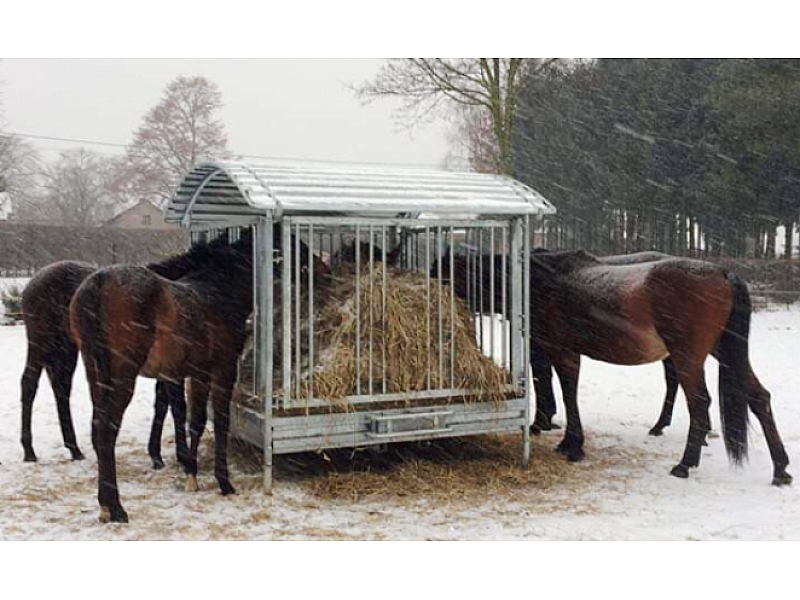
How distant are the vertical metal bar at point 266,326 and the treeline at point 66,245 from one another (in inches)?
587

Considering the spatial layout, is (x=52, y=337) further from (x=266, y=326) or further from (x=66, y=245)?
(x=66, y=245)

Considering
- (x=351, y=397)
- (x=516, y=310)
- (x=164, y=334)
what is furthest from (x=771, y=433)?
(x=164, y=334)

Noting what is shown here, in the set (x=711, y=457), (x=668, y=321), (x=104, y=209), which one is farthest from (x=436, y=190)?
(x=104, y=209)

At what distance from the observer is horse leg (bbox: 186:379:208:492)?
5387mm

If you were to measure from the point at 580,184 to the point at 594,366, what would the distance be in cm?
1224

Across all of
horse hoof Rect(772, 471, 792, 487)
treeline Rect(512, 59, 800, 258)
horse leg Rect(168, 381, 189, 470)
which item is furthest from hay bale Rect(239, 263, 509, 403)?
treeline Rect(512, 59, 800, 258)

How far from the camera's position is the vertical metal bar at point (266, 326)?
17.0 ft

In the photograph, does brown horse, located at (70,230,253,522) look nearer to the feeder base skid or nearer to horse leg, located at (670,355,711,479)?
the feeder base skid

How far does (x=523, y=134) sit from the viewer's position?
2294 cm

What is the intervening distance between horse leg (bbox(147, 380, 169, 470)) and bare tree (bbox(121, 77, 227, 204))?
2021 cm

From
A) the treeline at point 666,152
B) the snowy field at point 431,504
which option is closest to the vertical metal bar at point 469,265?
the snowy field at point 431,504

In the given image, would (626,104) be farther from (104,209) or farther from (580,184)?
(104,209)

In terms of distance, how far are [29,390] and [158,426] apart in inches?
43.1

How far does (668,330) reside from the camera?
19.8ft
